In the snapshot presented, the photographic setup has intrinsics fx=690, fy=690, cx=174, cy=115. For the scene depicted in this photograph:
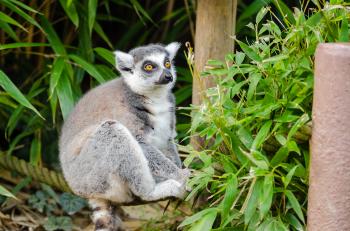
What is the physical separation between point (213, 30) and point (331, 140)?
4.73ft

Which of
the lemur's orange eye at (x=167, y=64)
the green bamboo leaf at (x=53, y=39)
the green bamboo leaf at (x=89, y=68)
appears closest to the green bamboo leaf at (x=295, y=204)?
the lemur's orange eye at (x=167, y=64)

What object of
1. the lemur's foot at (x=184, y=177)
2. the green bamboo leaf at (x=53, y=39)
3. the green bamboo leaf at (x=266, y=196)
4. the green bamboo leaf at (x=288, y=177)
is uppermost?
the green bamboo leaf at (x=53, y=39)

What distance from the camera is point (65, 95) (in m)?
4.96

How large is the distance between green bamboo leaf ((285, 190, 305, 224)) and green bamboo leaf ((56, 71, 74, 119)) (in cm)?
195

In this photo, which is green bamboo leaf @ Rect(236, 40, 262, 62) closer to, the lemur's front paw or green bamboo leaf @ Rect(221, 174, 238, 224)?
green bamboo leaf @ Rect(221, 174, 238, 224)

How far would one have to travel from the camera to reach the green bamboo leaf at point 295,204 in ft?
11.3

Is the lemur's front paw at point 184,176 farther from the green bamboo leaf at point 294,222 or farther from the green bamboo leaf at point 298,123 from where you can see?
the green bamboo leaf at point 298,123

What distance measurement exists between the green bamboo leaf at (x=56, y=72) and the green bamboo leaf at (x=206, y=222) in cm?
161

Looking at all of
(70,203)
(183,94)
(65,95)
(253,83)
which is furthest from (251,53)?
(70,203)

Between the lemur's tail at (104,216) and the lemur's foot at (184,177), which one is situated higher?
the lemur's foot at (184,177)

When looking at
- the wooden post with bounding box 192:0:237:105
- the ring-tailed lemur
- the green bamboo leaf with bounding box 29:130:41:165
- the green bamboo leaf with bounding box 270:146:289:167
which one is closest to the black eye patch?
the ring-tailed lemur

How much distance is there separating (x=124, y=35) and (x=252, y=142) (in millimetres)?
3305

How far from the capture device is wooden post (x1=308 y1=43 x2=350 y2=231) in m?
3.16

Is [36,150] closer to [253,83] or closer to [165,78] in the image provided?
[165,78]
